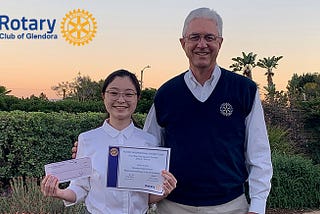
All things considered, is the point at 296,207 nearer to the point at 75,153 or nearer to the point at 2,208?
the point at 2,208

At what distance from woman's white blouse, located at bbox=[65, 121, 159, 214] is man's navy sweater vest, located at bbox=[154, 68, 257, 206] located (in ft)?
0.65

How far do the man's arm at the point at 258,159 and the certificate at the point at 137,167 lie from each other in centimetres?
48

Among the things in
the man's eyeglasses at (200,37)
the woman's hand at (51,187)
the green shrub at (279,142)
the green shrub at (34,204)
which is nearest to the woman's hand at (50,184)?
the woman's hand at (51,187)

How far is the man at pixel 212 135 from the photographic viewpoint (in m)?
2.85

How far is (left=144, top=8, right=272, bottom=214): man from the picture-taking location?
9.34 feet

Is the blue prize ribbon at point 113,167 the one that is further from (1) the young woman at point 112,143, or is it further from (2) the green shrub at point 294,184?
(2) the green shrub at point 294,184

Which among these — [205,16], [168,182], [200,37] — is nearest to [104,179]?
[168,182]

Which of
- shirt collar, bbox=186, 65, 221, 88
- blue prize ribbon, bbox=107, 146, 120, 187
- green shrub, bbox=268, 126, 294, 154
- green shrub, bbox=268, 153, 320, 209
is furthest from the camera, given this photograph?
green shrub, bbox=268, 126, 294, 154

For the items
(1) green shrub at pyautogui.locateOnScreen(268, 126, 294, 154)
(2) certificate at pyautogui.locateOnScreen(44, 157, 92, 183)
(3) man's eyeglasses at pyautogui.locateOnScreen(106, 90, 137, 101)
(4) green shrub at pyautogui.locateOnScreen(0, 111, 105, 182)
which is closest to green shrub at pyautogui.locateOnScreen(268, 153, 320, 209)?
(1) green shrub at pyautogui.locateOnScreen(268, 126, 294, 154)

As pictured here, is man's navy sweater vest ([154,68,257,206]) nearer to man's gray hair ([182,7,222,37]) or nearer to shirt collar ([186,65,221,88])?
shirt collar ([186,65,221,88])

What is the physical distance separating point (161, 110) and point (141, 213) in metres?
0.60

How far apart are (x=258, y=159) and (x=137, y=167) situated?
676 millimetres

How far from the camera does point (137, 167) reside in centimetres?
287

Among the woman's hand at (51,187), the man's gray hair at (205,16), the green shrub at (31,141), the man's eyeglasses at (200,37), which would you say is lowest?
the green shrub at (31,141)
